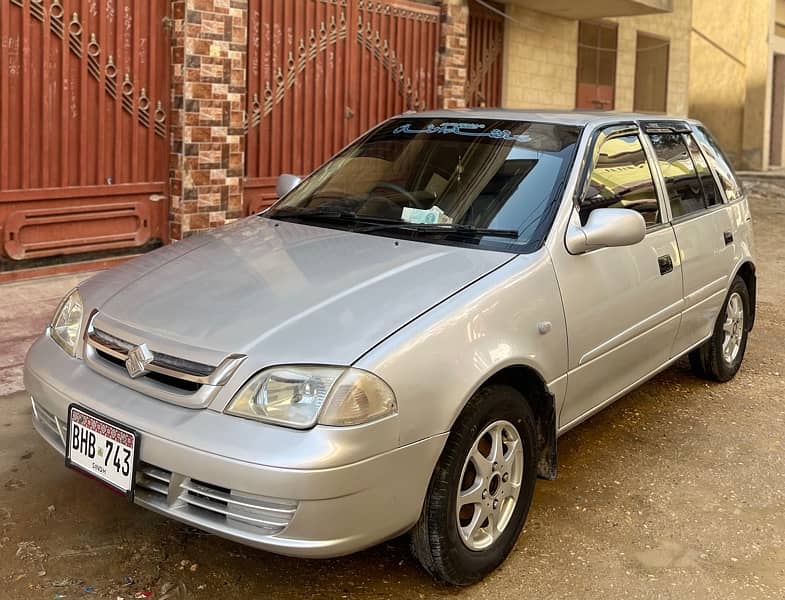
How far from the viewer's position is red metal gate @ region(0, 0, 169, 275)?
6.82 meters

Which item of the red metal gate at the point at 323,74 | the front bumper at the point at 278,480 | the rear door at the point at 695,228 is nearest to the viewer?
the front bumper at the point at 278,480

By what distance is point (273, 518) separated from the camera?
2676mm

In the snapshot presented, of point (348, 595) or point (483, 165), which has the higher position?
point (483, 165)

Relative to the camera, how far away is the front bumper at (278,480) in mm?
2621

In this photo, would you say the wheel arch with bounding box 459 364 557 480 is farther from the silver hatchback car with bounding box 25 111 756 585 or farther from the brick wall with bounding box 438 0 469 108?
the brick wall with bounding box 438 0 469 108

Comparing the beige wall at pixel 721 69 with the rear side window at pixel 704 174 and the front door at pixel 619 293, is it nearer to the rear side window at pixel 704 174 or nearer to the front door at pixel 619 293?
the rear side window at pixel 704 174

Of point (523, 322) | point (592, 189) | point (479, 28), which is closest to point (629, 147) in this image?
point (592, 189)

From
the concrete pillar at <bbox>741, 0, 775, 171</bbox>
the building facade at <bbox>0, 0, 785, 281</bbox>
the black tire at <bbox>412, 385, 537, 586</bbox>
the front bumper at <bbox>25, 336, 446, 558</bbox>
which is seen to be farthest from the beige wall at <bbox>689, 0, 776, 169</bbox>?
the front bumper at <bbox>25, 336, 446, 558</bbox>

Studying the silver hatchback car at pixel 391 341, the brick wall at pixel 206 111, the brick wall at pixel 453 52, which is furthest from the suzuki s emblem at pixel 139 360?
the brick wall at pixel 453 52

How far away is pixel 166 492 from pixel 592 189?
2261 millimetres

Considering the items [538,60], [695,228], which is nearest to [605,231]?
[695,228]

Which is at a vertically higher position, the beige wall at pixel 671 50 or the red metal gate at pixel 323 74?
the beige wall at pixel 671 50

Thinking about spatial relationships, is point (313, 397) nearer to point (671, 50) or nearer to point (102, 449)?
point (102, 449)

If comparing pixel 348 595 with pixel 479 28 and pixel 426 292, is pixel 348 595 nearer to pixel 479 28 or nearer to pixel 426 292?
pixel 426 292
